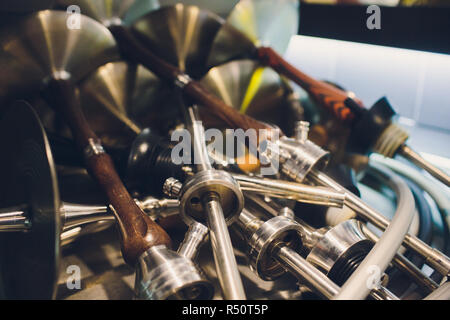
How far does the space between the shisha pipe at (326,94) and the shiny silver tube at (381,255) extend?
0.56 ft

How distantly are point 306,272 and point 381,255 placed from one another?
9cm

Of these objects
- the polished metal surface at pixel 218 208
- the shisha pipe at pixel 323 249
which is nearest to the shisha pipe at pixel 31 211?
the polished metal surface at pixel 218 208

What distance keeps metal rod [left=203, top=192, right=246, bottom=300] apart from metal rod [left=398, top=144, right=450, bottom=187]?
1.43 ft

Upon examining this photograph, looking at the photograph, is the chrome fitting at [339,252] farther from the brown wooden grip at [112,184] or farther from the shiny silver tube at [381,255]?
the brown wooden grip at [112,184]

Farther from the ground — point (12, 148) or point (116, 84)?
point (116, 84)

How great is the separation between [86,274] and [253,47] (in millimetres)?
696

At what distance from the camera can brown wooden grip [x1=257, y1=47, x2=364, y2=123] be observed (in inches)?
30.8

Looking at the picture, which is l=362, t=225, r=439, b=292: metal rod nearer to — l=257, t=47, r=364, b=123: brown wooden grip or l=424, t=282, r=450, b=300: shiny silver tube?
l=424, t=282, r=450, b=300: shiny silver tube

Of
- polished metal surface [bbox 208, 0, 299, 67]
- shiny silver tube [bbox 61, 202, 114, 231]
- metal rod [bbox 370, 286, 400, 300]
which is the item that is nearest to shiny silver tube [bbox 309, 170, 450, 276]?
metal rod [bbox 370, 286, 400, 300]

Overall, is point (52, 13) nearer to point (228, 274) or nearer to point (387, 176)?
point (228, 274)

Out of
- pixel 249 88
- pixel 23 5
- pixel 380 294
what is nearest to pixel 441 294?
pixel 380 294

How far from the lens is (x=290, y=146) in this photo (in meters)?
0.60

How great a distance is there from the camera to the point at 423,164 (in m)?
0.67

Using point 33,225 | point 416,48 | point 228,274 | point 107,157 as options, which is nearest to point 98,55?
point 107,157
